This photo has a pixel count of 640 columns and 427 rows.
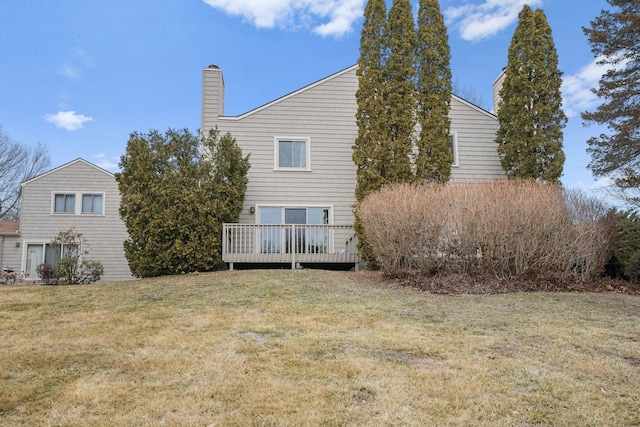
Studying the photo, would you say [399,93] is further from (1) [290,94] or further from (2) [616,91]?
(2) [616,91]

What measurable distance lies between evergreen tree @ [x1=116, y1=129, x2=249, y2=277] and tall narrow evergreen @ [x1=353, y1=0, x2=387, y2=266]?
143 inches

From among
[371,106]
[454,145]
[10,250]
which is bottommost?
[10,250]

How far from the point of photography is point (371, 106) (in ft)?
40.6

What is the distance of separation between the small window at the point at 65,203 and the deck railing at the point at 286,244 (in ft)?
37.4

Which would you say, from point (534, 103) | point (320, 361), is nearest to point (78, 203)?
point (534, 103)

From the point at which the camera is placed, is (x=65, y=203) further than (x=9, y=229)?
No

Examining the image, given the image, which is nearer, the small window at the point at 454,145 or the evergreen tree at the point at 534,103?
the evergreen tree at the point at 534,103

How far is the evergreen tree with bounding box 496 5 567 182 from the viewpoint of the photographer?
13109mm

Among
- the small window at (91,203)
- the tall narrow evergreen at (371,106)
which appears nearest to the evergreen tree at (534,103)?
the tall narrow evergreen at (371,106)

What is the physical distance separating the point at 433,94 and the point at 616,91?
759cm

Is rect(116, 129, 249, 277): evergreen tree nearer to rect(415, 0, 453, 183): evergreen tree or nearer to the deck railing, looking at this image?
the deck railing

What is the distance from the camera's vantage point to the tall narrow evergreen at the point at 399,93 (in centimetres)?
1212

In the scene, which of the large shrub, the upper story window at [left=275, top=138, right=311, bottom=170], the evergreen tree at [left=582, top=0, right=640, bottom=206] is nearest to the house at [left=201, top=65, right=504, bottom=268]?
the upper story window at [left=275, top=138, right=311, bottom=170]

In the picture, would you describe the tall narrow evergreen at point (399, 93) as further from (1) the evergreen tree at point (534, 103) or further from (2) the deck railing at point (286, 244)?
(1) the evergreen tree at point (534, 103)
